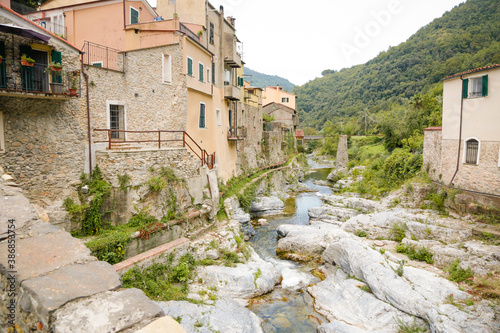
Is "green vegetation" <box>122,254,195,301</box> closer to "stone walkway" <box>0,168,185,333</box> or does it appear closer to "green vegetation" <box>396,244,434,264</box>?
"stone walkway" <box>0,168,185,333</box>

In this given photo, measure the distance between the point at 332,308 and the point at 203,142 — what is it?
12734 mm

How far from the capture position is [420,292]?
1098 centimetres

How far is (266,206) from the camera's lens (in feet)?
86.6

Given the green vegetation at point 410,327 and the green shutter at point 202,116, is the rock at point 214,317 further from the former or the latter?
the green shutter at point 202,116

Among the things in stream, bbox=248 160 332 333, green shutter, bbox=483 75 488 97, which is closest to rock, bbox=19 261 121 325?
stream, bbox=248 160 332 333

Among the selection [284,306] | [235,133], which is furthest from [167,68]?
[284,306]

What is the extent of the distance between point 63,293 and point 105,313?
22.3 inches

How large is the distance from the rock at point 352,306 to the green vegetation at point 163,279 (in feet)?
18.3

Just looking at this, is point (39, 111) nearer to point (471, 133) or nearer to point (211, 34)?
point (211, 34)

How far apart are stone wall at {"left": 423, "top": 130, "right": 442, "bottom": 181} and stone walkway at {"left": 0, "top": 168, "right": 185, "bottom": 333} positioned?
2184 centimetres

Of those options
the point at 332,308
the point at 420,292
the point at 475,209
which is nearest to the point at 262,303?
the point at 332,308

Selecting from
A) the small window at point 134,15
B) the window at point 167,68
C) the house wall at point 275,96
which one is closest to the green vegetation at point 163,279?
the window at point 167,68

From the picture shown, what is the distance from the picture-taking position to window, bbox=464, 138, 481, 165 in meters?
17.1

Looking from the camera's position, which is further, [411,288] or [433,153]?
[433,153]
